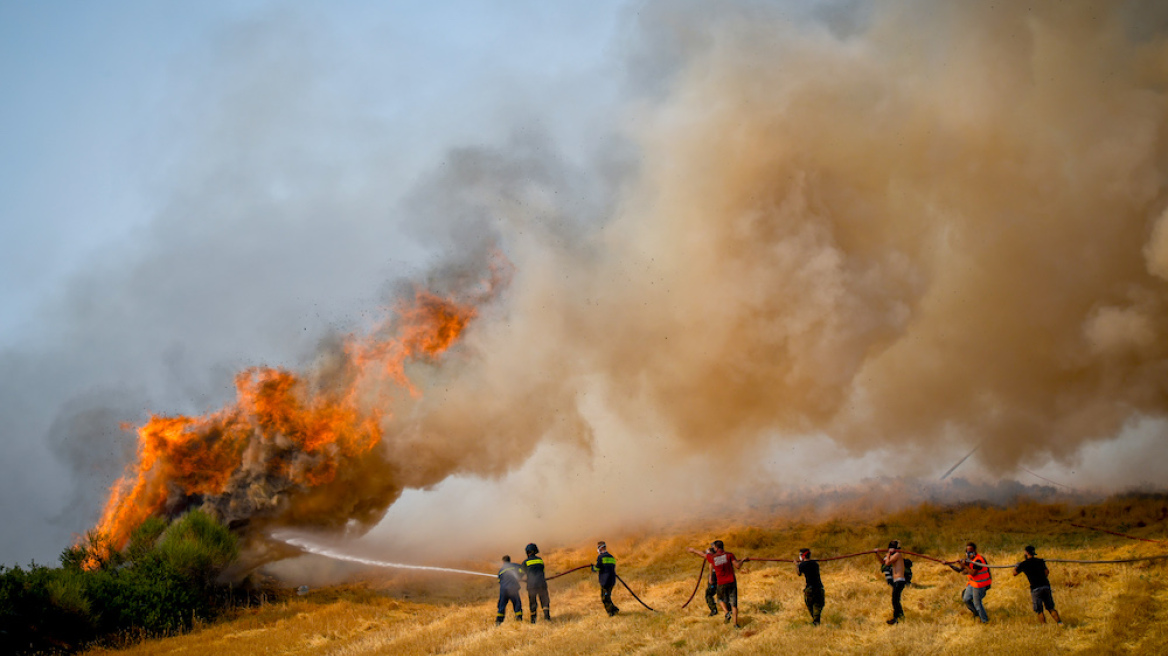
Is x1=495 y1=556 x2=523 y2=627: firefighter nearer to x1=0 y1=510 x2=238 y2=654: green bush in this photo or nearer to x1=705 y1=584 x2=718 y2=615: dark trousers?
x1=705 y1=584 x2=718 y2=615: dark trousers

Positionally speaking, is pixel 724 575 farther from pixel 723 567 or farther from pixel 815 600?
pixel 815 600

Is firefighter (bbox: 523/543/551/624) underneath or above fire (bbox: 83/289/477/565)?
underneath

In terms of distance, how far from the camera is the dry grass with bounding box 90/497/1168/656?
16438mm

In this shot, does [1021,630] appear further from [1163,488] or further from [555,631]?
[1163,488]

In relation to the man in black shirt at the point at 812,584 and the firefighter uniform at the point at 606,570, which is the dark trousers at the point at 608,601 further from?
the man in black shirt at the point at 812,584

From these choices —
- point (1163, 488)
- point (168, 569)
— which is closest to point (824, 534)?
point (1163, 488)

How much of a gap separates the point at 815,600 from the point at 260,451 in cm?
2341

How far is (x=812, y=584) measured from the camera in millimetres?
18016

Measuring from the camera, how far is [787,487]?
4078 centimetres

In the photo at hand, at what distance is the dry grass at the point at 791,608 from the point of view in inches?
647

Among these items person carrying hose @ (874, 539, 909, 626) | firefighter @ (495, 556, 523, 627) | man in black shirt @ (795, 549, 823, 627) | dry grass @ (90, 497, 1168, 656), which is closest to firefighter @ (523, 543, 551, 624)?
firefighter @ (495, 556, 523, 627)

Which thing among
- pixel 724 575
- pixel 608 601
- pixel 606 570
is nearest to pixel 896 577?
pixel 724 575

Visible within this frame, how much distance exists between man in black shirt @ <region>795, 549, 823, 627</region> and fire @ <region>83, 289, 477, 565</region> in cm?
2076

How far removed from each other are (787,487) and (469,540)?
19838 mm
